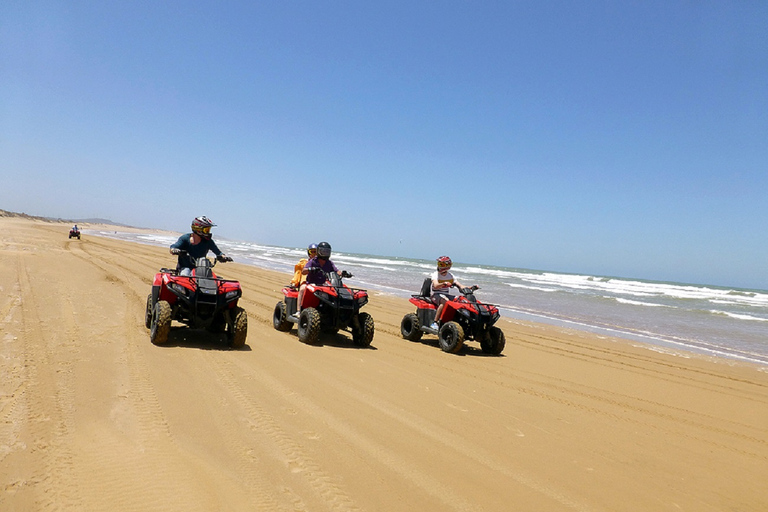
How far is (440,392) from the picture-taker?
216 inches

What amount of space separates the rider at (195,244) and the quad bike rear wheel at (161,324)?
105 cm

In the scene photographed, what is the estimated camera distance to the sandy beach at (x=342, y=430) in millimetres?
2934

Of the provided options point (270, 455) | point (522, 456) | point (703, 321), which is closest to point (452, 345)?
point (522, 456)

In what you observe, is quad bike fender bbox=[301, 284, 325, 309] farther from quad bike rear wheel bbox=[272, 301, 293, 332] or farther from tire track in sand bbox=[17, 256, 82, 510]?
tire track in sand bbox=[17, 256, 82, 510]

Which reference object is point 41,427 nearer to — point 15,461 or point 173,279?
point 15,461

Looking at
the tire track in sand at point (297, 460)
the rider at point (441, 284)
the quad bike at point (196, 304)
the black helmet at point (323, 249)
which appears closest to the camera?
the tire track in sand at point (297, 460)

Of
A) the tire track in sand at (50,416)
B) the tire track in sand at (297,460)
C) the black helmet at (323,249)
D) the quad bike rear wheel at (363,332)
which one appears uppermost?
the black helmet at (323,249)

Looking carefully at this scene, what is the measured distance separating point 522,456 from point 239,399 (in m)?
2.60

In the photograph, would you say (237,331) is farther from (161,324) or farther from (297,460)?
(297,460)

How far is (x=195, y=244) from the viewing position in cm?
779

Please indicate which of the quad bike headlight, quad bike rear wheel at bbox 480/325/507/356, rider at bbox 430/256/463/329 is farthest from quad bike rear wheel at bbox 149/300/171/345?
quad bike rear wheel at bbox 480/325/507/356

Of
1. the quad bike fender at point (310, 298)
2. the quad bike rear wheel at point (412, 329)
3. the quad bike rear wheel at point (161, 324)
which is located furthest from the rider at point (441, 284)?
the quad bike rear wheel at point (161, 324)

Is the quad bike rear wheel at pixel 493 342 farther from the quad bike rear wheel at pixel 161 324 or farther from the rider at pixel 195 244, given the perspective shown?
the quad bike rear wheel at pixel 161 324

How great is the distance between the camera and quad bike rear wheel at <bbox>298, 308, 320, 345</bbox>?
7742mm
